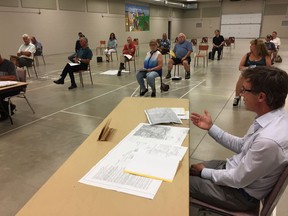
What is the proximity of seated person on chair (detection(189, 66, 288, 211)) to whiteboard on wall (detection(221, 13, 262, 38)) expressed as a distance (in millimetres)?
23443

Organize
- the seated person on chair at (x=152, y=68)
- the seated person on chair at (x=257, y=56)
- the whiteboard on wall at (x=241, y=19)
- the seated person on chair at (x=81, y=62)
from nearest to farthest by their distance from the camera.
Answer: the seated person on chair at (x=257, y=56) → the seated person on chair at (x=152, y=68) → the seated person on chair at (x=81, y=62) → the whiteboard on wall at (x=241, y=19)

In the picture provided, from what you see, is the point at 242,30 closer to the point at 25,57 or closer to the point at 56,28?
the point at 56,28

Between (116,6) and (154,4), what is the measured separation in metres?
5.48

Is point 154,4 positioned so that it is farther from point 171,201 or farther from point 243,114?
point 171,201

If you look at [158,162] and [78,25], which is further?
[78,25]

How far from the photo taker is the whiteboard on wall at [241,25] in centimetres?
2095

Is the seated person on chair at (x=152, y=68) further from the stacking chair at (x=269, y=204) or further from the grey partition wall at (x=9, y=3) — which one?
the grey partition wall at (x=9, y=3)

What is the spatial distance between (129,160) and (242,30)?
78.7 feet

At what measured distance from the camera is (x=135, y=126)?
5.45ft

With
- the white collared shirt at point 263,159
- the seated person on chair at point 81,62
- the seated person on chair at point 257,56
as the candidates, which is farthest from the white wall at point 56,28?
the white collared shirt at point 263,159

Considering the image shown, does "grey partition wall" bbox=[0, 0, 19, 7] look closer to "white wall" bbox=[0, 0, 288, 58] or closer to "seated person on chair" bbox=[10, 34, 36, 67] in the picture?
"white wall" bbox=[0, 0, 288, 58]

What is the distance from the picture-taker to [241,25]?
2166 cm

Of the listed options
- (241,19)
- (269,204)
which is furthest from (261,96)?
(241,19)

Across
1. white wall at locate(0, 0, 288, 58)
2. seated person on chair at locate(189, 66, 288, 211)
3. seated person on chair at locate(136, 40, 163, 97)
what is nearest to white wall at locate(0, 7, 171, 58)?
white wall at locate(0, 0, 288, 58)
